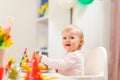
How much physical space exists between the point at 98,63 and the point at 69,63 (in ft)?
0.69

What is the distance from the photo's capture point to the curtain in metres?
2.30

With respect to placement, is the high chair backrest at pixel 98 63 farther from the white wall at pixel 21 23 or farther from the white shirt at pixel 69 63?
the white wall at pixel 21 23

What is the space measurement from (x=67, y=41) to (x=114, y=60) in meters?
0.80

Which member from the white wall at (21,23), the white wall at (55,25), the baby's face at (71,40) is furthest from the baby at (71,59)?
the white wall at (21,23)

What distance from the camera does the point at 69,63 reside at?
63.0 inches

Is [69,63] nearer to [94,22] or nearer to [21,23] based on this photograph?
[94,22]

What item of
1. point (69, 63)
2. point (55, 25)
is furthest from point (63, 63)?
Answer: point (55, 25)

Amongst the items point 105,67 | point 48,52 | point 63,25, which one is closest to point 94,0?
point 63,25

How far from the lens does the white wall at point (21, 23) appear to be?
9.03 feet

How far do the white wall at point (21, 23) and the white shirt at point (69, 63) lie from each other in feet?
4.04

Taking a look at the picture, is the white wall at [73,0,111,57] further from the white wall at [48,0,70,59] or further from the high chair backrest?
the high chair backrest

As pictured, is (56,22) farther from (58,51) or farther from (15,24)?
(15,24)

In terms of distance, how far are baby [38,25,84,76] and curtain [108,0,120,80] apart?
2.20 ft

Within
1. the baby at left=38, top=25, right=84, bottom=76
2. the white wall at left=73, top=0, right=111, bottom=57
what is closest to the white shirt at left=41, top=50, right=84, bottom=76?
the baby at left=38, top=25, right=84, bottom=76
